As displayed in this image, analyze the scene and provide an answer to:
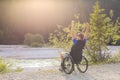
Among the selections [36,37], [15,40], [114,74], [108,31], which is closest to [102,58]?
[108,31]

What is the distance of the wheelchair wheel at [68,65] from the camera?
1034 cm

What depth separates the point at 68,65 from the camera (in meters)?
10.4

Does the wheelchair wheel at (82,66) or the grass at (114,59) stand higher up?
the wheelchair wheel at (82,66)

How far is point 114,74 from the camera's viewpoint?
10633 mm

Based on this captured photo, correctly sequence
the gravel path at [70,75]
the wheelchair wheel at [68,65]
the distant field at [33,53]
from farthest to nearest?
1. the distant field at [33,53]
2. the wheelchair wheel at [68,65]
3. the gravel path at [70,75]

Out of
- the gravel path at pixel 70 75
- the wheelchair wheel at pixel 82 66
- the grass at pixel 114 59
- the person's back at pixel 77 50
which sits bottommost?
the grass at pixel 114 59

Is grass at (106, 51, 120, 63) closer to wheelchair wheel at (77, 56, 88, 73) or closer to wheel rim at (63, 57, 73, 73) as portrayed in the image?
wheelchair wheel at (77, 56, 88, 73)

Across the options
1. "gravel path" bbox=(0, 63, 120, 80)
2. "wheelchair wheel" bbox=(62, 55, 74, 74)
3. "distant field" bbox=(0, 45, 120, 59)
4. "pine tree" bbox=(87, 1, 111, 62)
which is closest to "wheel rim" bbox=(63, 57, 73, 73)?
"wheelchair wheel" bbox=(62, 55, 74, 74)

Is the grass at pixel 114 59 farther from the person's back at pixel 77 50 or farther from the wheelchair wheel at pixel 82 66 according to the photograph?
the person's back at pixel 77 50

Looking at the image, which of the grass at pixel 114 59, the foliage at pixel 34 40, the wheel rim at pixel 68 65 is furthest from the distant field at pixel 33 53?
the wheel rim at pixel 68 65

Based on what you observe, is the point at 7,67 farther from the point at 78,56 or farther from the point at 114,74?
the point at 114,74

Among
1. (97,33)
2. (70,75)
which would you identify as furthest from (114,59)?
(70,75)

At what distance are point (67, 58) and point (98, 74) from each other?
1068 mm

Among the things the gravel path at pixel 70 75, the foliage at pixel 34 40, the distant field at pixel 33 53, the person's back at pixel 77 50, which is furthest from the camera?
the foliage at pixel 34 40
